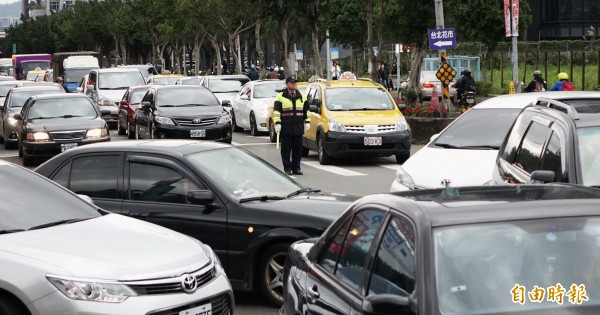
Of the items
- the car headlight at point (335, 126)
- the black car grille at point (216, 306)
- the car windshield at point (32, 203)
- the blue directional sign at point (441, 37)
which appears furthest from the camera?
the blue directional sign at point (441, 37)

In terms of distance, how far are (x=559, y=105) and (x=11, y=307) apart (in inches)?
189

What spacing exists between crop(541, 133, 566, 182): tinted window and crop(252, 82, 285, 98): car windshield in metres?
22.9

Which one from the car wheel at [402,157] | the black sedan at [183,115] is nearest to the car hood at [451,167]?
the car wheel at [402,157]

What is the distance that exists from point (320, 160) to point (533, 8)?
189 feet

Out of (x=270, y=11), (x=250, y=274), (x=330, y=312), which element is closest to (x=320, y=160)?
(x=250, y=274)

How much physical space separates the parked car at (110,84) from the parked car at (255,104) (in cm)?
566

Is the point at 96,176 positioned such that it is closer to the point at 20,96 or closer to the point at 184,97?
the point at 184,97

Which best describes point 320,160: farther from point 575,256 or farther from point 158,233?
point 575,256

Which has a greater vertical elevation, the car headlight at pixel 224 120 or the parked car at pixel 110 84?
the parked car at pixel 110 84

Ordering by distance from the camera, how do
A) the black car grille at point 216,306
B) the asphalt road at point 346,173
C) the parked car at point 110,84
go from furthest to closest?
the parked car at point 110,84 → the asphalt road at point 346,173 → the black car grille at point 216,306

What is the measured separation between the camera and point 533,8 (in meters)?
77.4

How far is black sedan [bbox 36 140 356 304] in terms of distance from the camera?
30.7ft

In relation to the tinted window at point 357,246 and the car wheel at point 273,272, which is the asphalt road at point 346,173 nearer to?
the car wheel at point 273,272

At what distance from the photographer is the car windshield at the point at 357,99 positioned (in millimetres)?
23141
